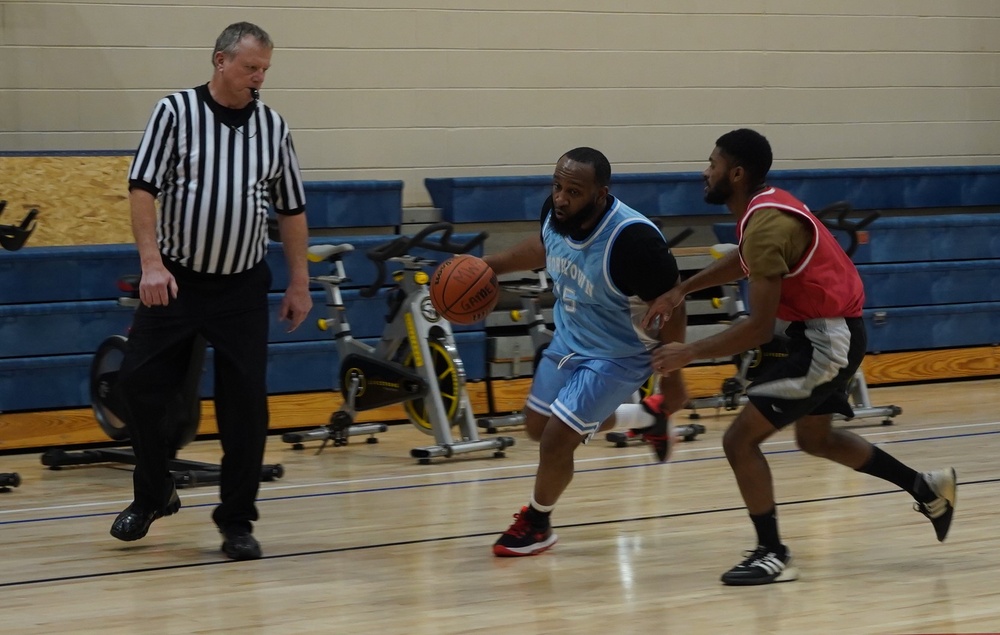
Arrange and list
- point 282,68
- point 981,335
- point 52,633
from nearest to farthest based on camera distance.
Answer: point 52,633
point 282,68
point 981,335

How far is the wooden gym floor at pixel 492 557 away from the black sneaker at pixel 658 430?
1.07 feet

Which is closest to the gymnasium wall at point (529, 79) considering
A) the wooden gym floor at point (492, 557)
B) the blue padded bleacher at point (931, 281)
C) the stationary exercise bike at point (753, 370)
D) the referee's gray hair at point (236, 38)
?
the blue padded bleacher at point (931, 281)

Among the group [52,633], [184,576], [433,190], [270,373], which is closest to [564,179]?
[184,576]

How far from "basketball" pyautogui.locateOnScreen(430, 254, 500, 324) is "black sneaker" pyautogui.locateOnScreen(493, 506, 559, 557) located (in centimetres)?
75

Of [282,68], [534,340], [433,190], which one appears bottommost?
[534,340]

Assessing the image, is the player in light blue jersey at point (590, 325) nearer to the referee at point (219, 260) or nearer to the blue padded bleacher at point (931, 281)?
the referee at point (219, 260)

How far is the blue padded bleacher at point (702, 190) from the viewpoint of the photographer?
838 centimetres

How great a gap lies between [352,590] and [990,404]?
17.3 feet

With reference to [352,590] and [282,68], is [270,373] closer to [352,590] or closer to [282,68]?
[282,68]

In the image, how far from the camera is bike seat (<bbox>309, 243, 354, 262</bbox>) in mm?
6532

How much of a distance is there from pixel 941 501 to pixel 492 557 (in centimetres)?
144

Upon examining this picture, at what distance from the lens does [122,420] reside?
5680 millimetres

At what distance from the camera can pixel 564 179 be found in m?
4.18

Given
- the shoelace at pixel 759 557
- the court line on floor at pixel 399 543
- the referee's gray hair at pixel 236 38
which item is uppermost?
the referee's gray hair at pixel 236 38
